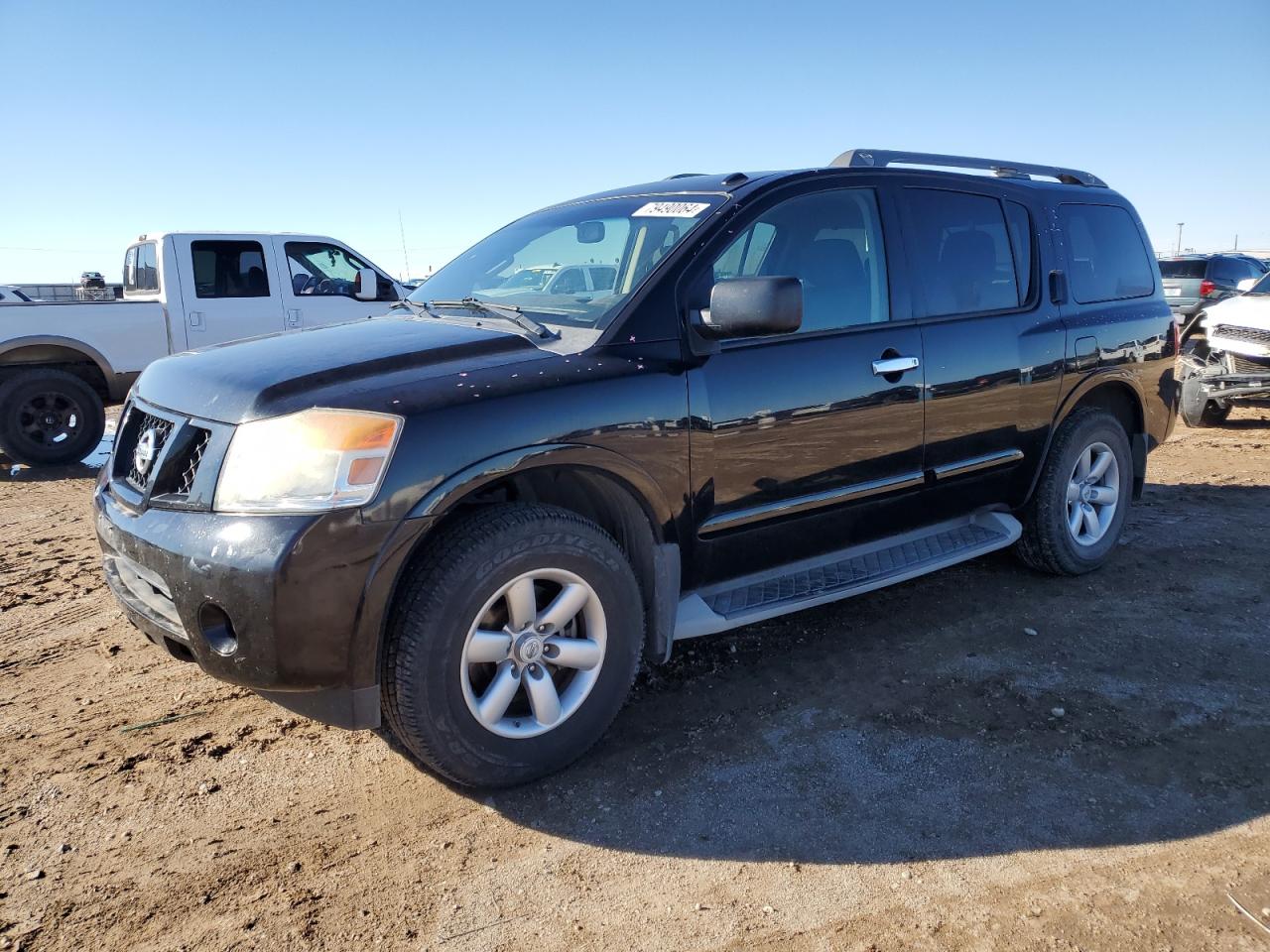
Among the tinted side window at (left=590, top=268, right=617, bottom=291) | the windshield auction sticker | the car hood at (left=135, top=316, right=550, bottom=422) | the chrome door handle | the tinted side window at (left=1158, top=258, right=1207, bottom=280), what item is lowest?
the chrome door handle

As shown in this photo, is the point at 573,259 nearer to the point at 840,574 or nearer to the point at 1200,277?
the point at 840,574

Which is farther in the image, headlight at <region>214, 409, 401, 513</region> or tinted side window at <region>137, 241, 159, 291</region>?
tinted side window at <region>137, 241, 159, 291</region>

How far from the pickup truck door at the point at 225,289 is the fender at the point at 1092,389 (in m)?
7.25

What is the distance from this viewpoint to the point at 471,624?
103 inches

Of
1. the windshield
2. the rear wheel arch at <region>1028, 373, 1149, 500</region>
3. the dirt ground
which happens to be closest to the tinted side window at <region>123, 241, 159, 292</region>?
the dirt ground

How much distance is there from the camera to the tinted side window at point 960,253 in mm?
3891

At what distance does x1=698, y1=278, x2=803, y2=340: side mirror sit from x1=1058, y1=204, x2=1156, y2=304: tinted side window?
232cm

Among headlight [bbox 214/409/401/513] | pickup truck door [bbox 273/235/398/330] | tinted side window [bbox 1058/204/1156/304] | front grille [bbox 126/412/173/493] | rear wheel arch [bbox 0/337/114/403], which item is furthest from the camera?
pickup truck door [bbox 273/235/398/330]

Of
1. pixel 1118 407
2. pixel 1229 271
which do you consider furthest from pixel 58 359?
pixel 1229 271

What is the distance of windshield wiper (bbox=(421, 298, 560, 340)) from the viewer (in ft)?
10.2

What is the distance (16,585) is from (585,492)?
353cm

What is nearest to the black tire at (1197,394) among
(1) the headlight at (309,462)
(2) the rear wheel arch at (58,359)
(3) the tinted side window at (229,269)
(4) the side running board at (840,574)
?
(4) the side running board at (840,574)

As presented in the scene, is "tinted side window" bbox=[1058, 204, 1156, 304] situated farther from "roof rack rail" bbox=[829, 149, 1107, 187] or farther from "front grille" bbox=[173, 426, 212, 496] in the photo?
"front grille" bbox=[173, 426, 212, 496]

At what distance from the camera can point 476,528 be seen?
263 centimetres
